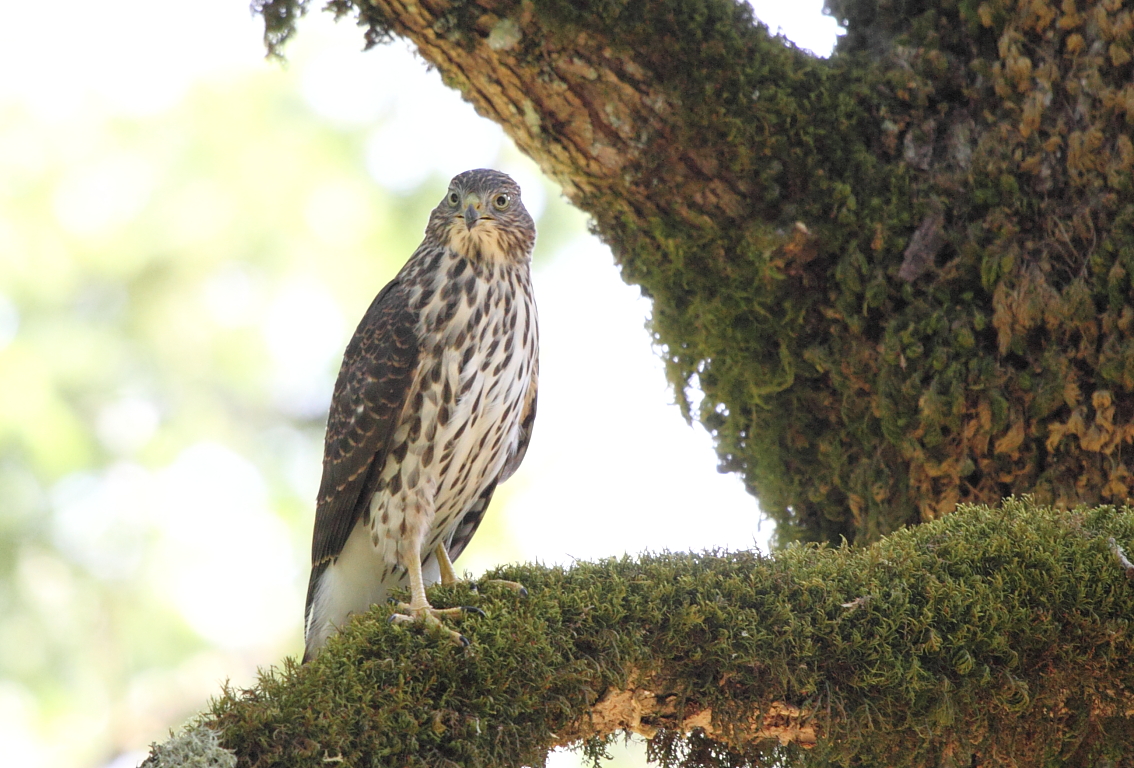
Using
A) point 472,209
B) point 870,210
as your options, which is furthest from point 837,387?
point 472,209

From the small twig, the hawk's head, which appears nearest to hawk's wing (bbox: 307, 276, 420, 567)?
the hawk's head

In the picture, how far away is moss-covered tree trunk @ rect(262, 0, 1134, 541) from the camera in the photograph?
11.6 ft

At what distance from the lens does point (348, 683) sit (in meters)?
2.53

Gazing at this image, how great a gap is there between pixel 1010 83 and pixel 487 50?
6.04ft

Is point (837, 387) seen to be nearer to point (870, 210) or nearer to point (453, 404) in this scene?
point (870, 210)

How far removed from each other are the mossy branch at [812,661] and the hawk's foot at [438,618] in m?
0.03

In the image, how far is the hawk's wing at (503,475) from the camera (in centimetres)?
448

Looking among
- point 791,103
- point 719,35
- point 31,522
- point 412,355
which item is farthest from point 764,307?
point 31,522

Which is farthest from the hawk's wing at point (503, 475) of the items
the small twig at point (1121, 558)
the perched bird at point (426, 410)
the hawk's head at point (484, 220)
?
the small twig at point (1121, 558)

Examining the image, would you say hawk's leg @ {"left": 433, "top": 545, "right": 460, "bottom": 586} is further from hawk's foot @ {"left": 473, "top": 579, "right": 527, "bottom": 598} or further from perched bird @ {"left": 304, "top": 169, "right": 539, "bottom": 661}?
hawk's foot @ {"left": 473, "top": 579, "right": 527, "bottom": 598}

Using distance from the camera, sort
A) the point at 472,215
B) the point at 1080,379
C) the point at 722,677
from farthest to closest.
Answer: the point at 472,215 → the point at 1080,379 → the point at 722,677

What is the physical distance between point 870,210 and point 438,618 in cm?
214

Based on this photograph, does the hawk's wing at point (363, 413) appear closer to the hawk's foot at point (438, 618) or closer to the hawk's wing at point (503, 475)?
the hawk's wing at point (503, 475)

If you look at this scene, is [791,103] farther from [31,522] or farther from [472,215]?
[31,522]
